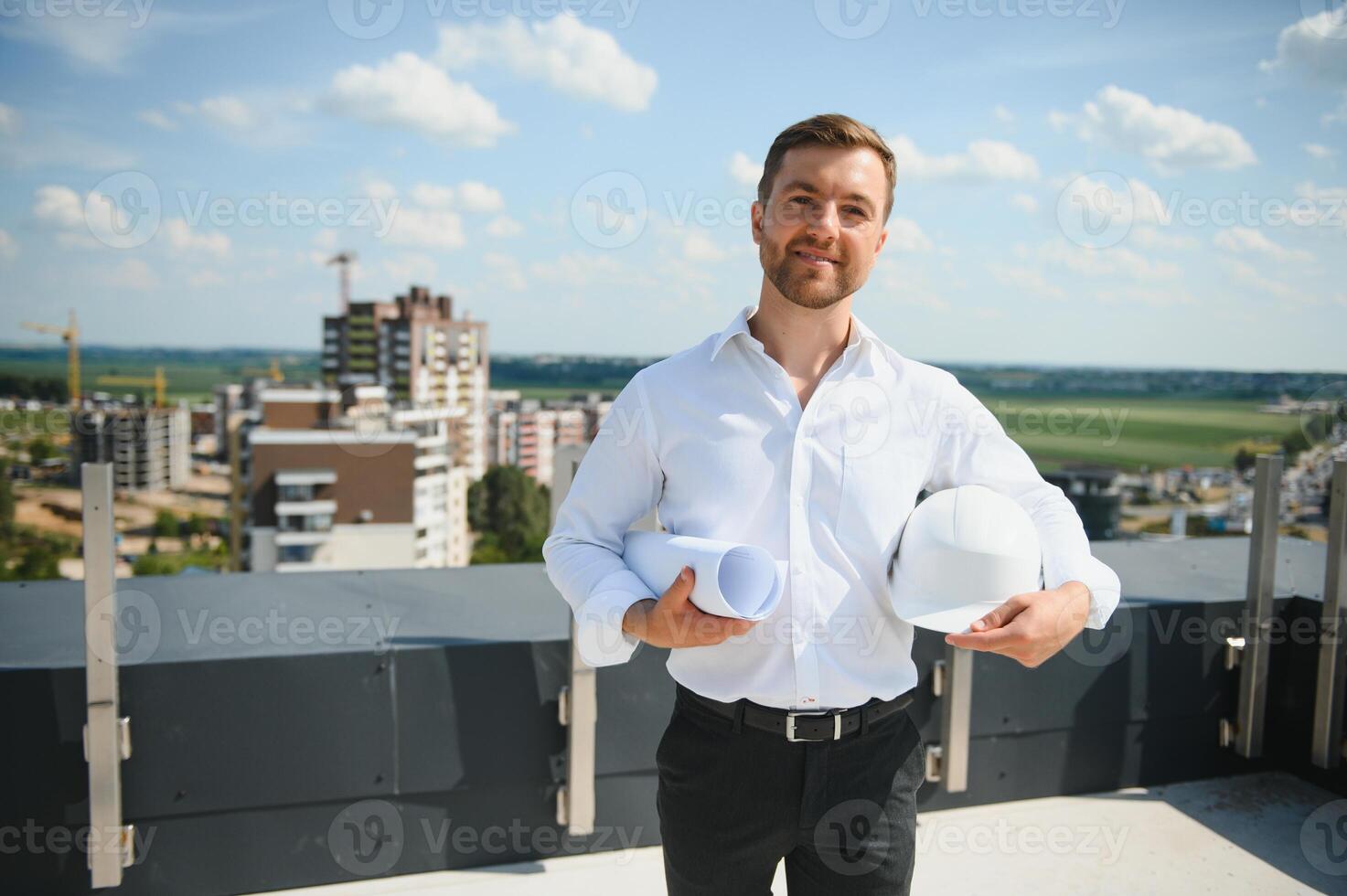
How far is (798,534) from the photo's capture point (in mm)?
1337

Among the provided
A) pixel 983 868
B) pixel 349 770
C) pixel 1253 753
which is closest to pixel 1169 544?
pixel 1253 753

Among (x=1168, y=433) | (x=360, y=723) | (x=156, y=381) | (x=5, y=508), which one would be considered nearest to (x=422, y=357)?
(x=156, y=381)

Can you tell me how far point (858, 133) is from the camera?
1328 mm

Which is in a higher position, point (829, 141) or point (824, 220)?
point (829, 141)

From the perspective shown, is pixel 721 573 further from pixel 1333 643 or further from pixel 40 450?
pixel 40 450

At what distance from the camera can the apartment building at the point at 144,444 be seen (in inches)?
1886

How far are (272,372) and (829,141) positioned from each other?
7149 cm

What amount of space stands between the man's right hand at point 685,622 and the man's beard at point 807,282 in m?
0.46

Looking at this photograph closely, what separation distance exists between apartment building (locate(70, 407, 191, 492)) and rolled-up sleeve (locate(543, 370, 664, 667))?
171ft

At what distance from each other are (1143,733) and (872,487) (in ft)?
8.04

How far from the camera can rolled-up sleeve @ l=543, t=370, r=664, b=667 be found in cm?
125

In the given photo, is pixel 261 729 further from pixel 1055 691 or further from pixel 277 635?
pixel 1055 691

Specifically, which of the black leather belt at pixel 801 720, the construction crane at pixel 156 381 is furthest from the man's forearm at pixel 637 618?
the construction crane at pixel 156 381

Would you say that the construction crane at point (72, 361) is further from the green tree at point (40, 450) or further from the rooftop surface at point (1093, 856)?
the rooftop surface at point (1093, 856)
